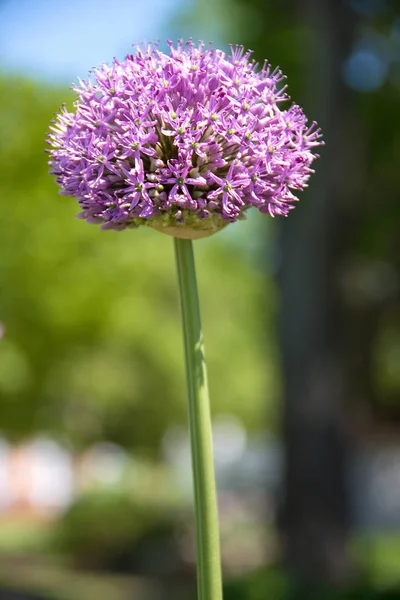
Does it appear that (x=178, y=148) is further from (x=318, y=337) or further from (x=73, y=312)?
(x=73, y=312)

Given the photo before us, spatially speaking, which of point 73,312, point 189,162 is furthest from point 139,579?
point 189,162

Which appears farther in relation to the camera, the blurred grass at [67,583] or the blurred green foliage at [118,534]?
the blurred green foliage at [118,534]

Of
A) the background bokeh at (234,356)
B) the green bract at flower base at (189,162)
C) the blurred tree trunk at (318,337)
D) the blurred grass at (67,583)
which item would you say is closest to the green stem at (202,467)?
the green bract at flower base at (189,162)

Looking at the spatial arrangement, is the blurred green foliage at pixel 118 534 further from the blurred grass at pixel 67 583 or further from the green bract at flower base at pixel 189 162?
the green bract at flower base at pixel 189 162

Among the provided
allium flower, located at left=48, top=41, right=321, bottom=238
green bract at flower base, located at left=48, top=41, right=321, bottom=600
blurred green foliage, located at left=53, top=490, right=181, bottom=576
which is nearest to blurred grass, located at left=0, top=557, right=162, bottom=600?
blurred green foliage, located at left=53, top=490, right=181, bottom=576

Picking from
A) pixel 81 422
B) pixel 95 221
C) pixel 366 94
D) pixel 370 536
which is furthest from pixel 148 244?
pixel 95 221

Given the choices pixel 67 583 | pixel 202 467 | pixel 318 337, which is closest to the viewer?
pixel 202 467

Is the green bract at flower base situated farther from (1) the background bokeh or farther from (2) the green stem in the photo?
(1) the background bokeh
